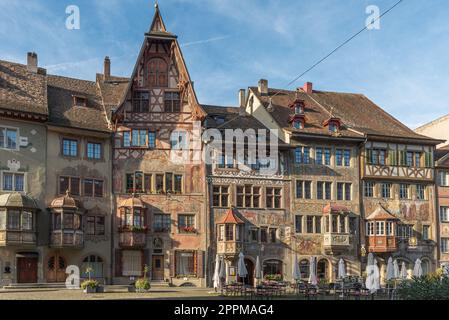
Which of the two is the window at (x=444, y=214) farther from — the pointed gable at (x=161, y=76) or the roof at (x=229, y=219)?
the pointed gable at (x=161, y=76)

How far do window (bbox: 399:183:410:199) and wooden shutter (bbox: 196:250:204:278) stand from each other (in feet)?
50.4

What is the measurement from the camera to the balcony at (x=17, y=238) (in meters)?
35.0

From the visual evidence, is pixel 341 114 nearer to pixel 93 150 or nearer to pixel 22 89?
pixel 93 150

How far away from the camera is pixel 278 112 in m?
44.9

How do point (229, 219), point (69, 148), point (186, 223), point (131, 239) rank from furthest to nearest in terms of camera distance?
point (186, 223)
point (229, 219)
point (69, 148)
point (131, 239)

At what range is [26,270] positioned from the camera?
119 feet

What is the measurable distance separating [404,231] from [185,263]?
16092 mm

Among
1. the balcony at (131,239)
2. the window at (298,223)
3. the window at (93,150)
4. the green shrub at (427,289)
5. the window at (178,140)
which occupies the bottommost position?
the green shrub at (427,289)

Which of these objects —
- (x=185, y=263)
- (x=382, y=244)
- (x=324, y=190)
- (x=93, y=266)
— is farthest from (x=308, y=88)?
(x=93, y=266)

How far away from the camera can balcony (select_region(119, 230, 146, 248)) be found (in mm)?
38438

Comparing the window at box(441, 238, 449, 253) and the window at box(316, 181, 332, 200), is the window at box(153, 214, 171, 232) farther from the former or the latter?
the window at box(441, 238, 449, 253)

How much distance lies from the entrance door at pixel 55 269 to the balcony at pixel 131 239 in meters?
3.71

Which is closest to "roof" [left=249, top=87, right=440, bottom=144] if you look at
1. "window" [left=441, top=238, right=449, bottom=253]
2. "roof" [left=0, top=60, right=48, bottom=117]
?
"window" [left=441, top=238, right=449, bottom=253]

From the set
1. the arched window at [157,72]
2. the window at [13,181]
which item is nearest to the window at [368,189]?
the arched window at [157,72]
